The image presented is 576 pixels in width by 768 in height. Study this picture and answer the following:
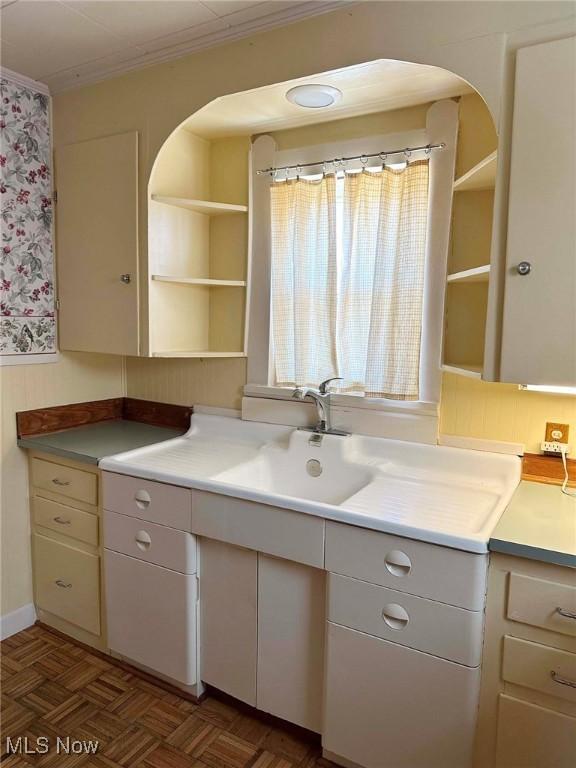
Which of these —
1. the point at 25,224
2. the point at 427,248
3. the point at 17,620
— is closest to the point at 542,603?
the point at 427,248

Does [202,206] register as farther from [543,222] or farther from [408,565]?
[408,565]

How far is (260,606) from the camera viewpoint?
5.76ft

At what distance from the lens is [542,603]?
132 cm

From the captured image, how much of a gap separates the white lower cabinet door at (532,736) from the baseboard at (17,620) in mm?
1986

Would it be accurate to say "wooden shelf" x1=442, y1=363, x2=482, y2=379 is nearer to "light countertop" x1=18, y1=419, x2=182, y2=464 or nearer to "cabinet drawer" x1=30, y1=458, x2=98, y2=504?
"light countertop" x1=18, y1=419, x2=182, y2=464

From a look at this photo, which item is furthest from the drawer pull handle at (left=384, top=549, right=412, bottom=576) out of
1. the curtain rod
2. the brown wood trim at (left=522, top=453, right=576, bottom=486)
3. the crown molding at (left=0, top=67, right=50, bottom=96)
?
the crown molding at (left=0, top=67, right=50, bottom=96)

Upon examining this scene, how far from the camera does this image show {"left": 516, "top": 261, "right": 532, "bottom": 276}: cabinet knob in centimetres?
144

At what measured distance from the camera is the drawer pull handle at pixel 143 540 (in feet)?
6.37

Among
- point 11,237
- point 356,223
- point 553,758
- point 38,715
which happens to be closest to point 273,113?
point 356,223

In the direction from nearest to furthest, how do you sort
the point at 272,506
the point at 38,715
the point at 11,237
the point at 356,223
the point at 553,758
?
the point at 553,758, the point at 272,506, the point at 38,715, the point at 356,223, the point at 11,237

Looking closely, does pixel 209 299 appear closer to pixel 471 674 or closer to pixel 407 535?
pixel 407 535

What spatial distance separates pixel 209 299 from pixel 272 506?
1.15 metres

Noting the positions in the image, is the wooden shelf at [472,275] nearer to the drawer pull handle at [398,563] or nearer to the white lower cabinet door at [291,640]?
the drawer pull handle at [398,563]

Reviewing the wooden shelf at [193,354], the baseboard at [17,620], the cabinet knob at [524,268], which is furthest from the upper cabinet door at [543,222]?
the baseboard at [17,620]
